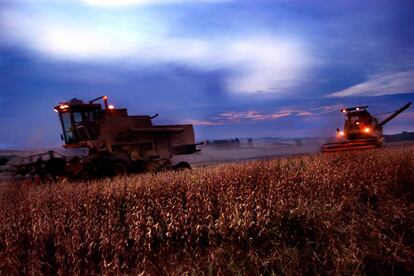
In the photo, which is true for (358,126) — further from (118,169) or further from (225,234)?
(225,234)

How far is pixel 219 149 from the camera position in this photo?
2124 inches

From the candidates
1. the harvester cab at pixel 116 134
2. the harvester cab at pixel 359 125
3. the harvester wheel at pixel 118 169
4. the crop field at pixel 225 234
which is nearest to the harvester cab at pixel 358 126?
the harvester cab at pixel 359 125

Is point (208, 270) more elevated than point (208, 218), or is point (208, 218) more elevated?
point (208, 218)

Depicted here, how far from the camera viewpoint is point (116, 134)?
14836 mm

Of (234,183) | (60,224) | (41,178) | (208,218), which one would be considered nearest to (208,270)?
(208,218)

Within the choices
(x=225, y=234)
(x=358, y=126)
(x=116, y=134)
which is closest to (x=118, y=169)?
(x=116, y=134)

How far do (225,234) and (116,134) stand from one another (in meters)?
11.2

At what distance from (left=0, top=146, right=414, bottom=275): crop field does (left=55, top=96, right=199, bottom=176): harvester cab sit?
867cm

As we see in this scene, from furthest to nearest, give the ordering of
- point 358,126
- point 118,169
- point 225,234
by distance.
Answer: point 358,126
point 118,169
point 225,234

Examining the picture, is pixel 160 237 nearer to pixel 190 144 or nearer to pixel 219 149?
pixel 190 144

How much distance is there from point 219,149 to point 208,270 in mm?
50118

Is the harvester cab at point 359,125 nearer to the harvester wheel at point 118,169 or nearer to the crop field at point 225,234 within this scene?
the harvester wheel at point 118,169

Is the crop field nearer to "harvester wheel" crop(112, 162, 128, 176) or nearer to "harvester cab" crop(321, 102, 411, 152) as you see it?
"harvester wheel" crop(112, 162, 128, 176)

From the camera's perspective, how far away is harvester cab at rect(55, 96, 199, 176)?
14672 millimetres
